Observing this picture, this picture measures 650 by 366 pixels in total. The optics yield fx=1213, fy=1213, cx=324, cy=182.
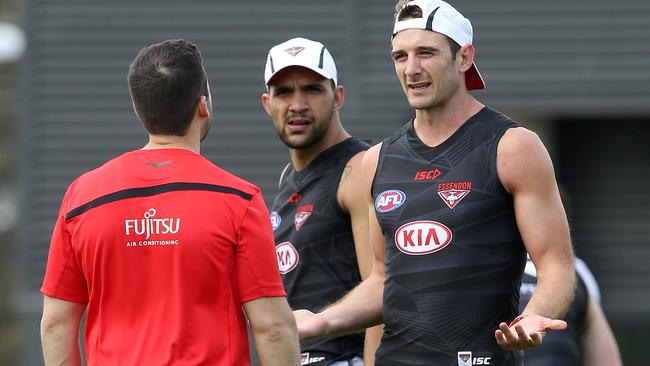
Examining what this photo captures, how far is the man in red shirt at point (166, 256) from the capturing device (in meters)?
3.70

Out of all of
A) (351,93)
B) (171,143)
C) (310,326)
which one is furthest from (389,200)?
(351,93)

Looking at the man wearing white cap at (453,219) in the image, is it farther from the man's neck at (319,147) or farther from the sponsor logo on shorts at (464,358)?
the man's neck at (319,147)

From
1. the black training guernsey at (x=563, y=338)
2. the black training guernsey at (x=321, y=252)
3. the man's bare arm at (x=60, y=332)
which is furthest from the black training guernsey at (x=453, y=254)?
the black training guernsey at (x=563, y=338)

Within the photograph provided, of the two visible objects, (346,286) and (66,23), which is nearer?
(346,286)

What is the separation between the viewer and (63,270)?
3.83m

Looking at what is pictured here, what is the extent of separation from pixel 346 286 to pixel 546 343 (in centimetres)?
106

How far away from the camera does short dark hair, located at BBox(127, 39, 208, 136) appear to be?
3814mm

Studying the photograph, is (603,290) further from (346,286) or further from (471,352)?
(471,352)

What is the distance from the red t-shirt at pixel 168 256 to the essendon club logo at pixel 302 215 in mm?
1615

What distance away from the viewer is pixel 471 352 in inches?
167

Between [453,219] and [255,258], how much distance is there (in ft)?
2.85

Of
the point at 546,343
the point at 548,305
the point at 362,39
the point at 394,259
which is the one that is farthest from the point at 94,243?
the point at 362,39

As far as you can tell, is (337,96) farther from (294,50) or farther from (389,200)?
(389,200)

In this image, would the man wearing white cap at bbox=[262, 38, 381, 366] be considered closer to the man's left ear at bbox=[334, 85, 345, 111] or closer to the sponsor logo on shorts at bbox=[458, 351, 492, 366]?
the man's left ear at bbox=[334, 85, 345, 111]
